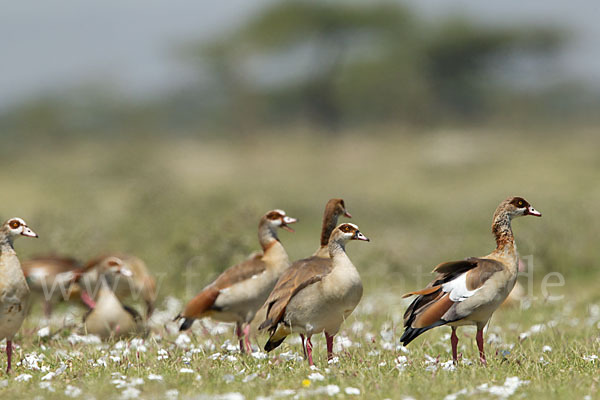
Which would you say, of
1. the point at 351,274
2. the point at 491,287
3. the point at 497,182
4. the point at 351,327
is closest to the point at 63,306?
the point at 351,327

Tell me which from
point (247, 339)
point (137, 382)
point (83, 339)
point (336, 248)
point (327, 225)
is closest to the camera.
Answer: point (137, 382)

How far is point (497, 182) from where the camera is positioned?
42344 millimetres

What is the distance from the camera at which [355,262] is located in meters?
17.7

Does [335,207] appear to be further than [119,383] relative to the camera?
Yes

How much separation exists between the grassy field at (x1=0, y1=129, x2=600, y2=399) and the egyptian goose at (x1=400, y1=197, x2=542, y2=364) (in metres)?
0.40

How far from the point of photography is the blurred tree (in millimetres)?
64750

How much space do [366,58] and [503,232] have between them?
193ft

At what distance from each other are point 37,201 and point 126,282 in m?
26.3

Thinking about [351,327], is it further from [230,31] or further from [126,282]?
[230,31]

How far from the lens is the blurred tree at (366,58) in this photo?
212ft

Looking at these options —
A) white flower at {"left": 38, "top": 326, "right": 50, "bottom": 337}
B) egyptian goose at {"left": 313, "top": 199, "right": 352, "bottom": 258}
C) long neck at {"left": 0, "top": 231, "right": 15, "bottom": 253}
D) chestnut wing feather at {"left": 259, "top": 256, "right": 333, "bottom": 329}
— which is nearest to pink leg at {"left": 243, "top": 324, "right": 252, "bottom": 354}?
chestnut wing feather at {"left": 259, "top": 256, "right": 333, "bottom": 329}

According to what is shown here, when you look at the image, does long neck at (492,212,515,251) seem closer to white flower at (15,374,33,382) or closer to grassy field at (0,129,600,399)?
grassy field at (0,129,600,399)

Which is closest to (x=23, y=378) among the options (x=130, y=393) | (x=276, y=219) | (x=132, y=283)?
(x=130, y=393)

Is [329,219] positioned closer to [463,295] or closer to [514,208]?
[514,208]
